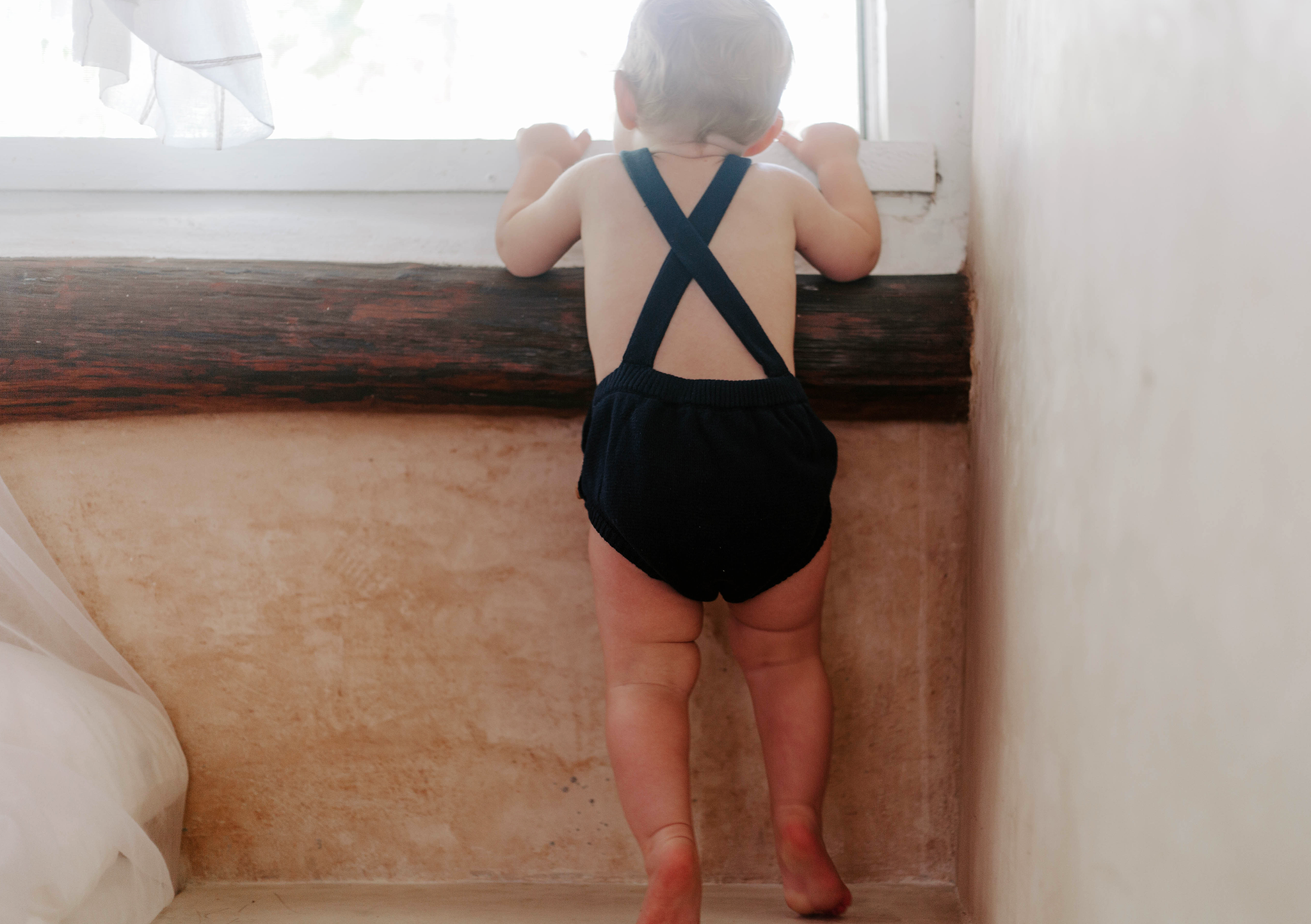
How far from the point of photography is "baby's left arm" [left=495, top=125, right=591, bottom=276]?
101 cm

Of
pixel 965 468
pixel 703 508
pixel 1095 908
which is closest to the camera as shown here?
pixel 1095 908

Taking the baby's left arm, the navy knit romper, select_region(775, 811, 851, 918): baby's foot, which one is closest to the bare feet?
select_region(775, 811, 851, 918): baby's foot

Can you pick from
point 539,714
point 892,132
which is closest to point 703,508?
point 539,714

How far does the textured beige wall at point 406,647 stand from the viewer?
1136 millimetres

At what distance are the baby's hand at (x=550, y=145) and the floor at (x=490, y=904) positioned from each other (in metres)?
0.92

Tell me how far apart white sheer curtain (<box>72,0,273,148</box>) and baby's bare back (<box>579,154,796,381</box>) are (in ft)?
1.32

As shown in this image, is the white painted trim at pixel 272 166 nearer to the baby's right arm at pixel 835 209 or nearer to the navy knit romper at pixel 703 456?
the baby's right arm at pixel 835 209

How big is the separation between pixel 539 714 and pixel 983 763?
55 cm

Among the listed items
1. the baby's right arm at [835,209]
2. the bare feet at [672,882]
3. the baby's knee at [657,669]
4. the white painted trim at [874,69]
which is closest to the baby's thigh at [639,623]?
the baby's knee at [657,669]

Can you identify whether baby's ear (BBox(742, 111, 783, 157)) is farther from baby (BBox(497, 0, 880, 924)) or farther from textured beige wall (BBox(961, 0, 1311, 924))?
textured beige wall (BBox(961, 0, 1311, 924))

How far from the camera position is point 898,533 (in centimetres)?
115

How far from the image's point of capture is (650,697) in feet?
3.04

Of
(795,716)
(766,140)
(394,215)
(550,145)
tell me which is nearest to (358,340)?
(394,215)

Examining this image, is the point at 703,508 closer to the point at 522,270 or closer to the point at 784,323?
the point at 784,323
